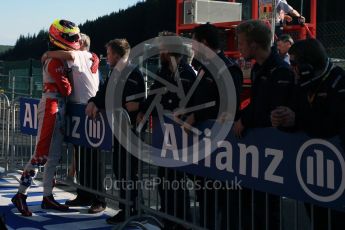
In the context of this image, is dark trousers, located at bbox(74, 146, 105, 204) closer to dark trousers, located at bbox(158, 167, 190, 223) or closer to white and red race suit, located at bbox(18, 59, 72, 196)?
white and red race suit, located at bbox(18, 59, 72, 196)

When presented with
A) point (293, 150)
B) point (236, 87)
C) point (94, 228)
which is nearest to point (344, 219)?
point (293, 150)

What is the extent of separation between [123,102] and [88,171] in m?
1.11

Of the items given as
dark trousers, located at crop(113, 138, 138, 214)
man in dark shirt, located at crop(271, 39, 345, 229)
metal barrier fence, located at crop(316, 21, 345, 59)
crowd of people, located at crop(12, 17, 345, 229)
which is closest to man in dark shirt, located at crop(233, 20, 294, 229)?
crowd of people, located at crop(12, 17, 345, 229)

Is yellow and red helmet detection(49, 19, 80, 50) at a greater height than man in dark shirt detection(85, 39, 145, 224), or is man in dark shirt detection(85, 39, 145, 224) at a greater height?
yellow and red helmet detection(49, 19, 80, 50)

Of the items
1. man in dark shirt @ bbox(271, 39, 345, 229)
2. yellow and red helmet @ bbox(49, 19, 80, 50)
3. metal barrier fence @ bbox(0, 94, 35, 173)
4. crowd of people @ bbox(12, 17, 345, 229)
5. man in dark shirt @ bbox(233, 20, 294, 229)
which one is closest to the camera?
man in dark shirt @ bbox(271, 39, 345, 229)

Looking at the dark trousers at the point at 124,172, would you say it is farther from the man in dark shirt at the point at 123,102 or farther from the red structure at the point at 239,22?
the red structure at the point at 239,22

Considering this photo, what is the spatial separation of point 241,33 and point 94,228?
2483 millimetres

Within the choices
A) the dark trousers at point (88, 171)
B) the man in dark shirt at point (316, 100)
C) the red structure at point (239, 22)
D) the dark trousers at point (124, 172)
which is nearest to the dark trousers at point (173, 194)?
the dark trousers at point (124, 172)

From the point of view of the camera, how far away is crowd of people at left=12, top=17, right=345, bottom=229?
3.51 m

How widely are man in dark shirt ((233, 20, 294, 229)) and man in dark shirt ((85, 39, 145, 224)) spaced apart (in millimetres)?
1497

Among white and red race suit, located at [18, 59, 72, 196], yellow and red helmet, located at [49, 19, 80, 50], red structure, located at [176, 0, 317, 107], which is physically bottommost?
white and red race suit, located at [18, 59, 72, 196]

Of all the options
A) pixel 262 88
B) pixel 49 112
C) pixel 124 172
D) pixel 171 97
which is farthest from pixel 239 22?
pixel 262 88

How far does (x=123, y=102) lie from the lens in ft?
18.0

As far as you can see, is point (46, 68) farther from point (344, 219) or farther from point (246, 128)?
point (344, 219)
